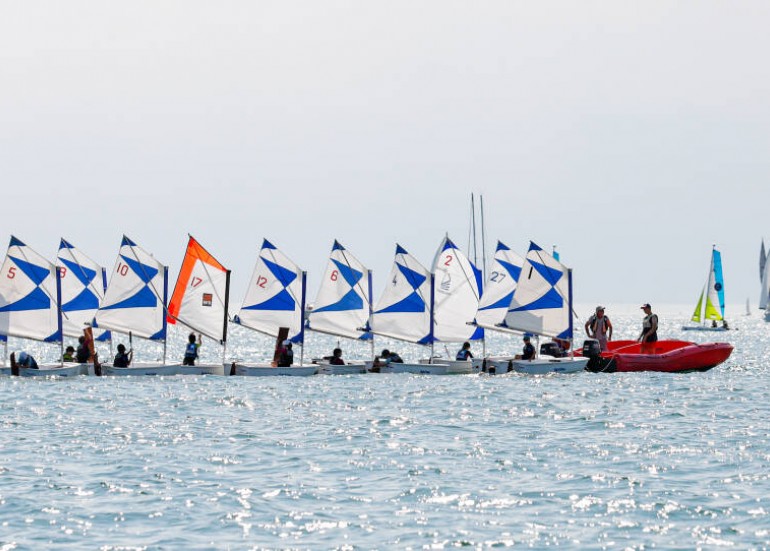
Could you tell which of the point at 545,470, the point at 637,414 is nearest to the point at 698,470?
the point at 545,470

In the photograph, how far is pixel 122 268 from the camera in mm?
52062

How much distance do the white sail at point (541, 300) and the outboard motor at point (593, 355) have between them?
1.18m

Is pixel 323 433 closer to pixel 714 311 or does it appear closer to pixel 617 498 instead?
pixel 617 498

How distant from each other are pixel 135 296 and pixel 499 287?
52.6 feet

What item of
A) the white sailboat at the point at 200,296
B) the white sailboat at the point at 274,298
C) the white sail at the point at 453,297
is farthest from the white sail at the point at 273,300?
the white sail at the point at 453,297

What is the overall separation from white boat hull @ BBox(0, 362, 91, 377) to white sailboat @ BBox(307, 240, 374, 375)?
9797mm

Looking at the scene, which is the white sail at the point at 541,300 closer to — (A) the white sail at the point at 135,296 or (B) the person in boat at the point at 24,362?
(A) the white sail at the point at 135,296

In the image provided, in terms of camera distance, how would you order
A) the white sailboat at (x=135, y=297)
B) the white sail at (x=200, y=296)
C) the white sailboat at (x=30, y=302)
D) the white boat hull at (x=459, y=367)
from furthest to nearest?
the white sail at (x=200, y=296) < the white boat hull at (x=459, y=367) < the white sailboat at (x=135, y=297) < the white sailboat at (x=30, y=302)

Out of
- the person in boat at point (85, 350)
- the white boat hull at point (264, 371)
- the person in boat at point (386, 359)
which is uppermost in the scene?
the person in boat at point (85, 350)

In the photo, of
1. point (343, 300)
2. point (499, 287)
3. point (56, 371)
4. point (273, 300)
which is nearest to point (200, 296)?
→ point (273, 300)

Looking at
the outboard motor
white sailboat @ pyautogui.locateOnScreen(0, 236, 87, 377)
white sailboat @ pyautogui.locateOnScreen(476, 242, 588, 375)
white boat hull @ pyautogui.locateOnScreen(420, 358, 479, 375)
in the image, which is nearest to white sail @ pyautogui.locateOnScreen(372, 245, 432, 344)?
white boat hull @ pyautogui.locateOnScreen(420, 358, 479, 375)

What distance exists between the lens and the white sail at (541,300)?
176 feet

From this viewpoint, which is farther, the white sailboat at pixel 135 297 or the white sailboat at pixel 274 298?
the white sailboat at pixel 274 298

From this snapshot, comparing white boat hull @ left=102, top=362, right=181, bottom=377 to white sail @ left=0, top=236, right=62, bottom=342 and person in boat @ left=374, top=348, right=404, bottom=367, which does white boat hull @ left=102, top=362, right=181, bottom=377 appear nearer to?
white sail @ left=0, top=236, right=62, bottom=342
